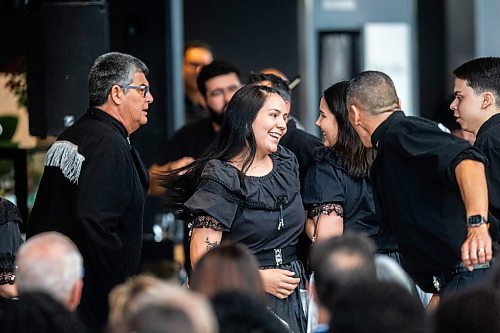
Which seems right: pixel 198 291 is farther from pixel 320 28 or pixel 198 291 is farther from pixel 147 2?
pixel 320 28

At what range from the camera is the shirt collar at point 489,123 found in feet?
22.1

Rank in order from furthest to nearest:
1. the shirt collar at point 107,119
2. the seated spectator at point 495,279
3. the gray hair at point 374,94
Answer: the shirt collar at point 107,119
the gray hair at point 374,94
the seated spectator at point 495,279

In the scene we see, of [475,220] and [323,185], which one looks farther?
[323,185]

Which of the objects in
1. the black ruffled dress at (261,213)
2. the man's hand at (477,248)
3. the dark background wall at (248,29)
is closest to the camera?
the man's hand at (477,248)

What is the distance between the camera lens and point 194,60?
1091 cm

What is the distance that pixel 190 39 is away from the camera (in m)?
12.0

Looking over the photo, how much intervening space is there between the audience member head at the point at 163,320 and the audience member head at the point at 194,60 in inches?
270

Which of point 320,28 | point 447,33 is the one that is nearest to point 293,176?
point 447,33

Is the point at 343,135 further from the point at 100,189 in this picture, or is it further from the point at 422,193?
the point at 100,189

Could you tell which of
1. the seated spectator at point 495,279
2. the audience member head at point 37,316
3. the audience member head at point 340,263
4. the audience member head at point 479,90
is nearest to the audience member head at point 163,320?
the audience member head at point 37,316

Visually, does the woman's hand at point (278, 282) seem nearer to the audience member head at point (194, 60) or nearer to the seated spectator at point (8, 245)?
the seated spectator at point (8, 245)

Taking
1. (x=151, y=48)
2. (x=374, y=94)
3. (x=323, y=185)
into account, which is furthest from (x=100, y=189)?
(x=151, y=48)

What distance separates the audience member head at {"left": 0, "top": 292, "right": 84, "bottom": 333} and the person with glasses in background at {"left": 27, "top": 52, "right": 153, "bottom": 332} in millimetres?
1780

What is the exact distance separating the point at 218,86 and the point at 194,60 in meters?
2.09
